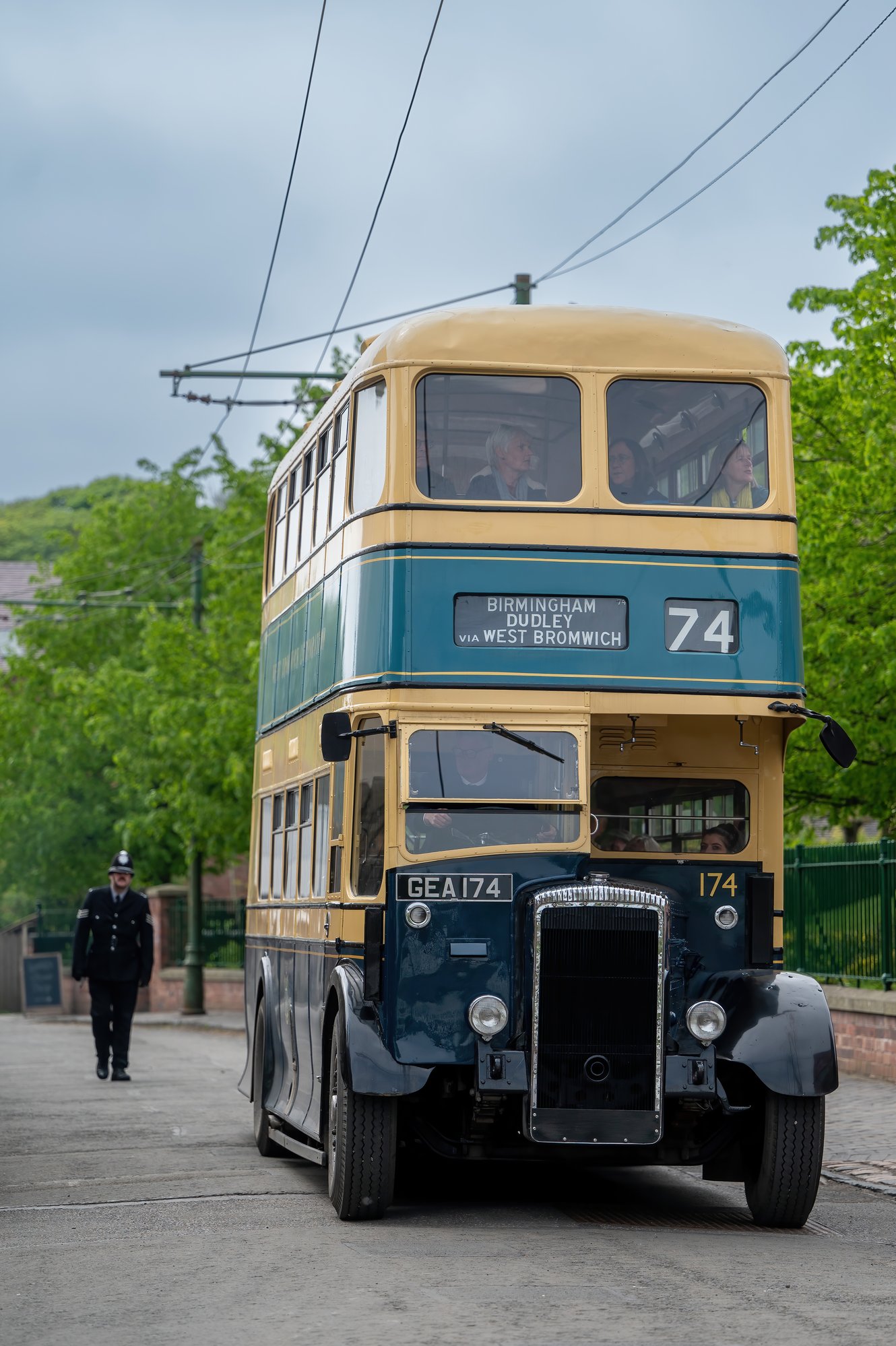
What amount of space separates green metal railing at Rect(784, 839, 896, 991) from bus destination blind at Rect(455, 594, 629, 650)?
8.88 m

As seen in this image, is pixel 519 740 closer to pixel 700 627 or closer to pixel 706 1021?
pixel 700 627

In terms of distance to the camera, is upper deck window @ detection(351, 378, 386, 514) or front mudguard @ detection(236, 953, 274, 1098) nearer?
upper deck window @ detection(351, 378, 386, 514)

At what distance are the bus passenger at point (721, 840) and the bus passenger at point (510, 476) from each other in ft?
6.38

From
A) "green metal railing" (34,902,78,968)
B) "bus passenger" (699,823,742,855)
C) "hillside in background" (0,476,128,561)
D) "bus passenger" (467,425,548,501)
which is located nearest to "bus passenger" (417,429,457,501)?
"bus passenger" (467,425,548,501)

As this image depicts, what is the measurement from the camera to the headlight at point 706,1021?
423 inches

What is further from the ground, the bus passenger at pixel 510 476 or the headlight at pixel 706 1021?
the bus passenger at pixel 510 476

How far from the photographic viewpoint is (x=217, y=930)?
129 ft

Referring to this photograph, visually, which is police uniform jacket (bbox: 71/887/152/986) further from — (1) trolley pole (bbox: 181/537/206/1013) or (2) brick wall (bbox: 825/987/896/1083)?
(1) trolley pole (bbox: 181/537/206/1013)

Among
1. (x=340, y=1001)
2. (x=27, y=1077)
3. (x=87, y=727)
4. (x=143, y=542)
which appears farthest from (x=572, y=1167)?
(x=143, y=542)

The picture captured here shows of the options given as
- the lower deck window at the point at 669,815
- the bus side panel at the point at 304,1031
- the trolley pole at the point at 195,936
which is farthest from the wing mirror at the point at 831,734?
the trolley pole at the point at 195,936

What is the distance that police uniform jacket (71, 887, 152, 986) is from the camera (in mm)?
21141

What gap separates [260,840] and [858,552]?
334 inches

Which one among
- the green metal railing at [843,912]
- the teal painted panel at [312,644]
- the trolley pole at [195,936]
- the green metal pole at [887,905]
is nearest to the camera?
the teal painted panel at [312,644]

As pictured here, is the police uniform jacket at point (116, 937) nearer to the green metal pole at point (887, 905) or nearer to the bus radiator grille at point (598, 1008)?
the green metal pole at point (887, 905)
